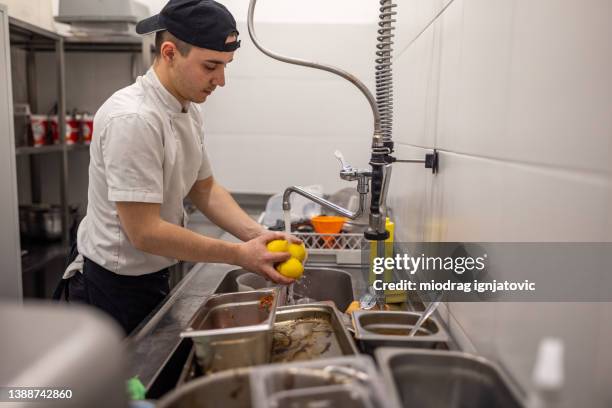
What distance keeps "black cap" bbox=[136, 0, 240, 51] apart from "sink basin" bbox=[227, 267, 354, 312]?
27.2 inches

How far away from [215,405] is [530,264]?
468 millimetres

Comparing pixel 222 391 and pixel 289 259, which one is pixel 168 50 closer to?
pixel 289 259

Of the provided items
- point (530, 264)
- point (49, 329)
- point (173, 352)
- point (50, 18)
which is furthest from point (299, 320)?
point (50, 18)

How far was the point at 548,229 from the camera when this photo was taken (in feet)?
2.15

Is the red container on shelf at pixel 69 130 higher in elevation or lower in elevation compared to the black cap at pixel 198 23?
lower

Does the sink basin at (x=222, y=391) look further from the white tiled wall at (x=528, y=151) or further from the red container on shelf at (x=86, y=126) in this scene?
the red container on shelf at (x=86, y=126)

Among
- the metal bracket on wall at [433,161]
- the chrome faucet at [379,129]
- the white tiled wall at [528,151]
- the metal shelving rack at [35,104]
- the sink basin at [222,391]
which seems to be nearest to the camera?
the white tiled wall at [528,151]

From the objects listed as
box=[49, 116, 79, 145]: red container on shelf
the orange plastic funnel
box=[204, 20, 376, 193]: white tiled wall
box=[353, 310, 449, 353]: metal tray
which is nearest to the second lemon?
box=[353, 310, 449, 353]: metal tray

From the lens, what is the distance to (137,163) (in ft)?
3.98

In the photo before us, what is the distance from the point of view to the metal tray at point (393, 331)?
0.87 m

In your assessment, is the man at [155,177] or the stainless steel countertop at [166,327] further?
the man at [155,177]

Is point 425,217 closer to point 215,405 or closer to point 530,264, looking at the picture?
point 530,264

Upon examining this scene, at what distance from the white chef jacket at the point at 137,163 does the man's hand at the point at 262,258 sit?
246 millimetres

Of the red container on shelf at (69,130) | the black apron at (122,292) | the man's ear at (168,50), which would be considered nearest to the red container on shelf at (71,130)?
the red container on shelf at (69,130)
